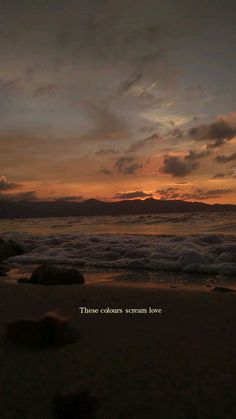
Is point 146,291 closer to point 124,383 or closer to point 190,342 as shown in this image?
point 190,342

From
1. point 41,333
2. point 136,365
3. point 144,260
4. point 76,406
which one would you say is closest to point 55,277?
point 41,333

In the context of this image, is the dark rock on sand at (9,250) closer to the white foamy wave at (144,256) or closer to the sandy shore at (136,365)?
the white foamy wave at (144,256)

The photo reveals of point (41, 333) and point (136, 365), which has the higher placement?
point (41, 333)

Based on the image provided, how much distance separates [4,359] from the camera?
Result: 3.12 metres

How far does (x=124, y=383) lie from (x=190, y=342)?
106 centimetres

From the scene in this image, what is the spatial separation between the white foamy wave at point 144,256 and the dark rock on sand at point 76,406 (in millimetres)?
6030

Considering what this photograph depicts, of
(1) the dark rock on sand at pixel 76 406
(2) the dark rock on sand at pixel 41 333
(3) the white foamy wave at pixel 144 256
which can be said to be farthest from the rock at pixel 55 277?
(1) the dark rock on sand at pixel 76 406

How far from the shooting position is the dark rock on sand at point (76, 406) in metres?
2.30

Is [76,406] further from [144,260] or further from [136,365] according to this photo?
[144,260]

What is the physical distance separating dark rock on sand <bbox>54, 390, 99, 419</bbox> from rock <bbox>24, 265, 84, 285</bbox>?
13.2ft

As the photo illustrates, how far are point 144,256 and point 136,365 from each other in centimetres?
704

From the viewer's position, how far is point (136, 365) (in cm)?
302

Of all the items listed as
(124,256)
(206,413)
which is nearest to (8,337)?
(206,413)

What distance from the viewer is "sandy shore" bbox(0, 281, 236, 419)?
2430 millimetres
